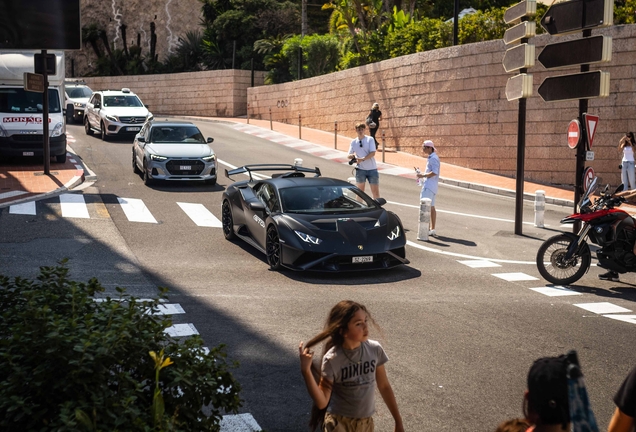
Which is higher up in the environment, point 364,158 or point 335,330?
point 364,158

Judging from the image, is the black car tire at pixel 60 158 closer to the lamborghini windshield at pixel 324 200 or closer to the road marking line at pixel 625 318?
the lamborghini windshield at pixel 324 200

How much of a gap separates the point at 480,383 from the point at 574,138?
8.66 metres

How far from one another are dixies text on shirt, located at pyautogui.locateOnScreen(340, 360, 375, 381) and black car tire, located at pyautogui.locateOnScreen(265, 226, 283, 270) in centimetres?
752

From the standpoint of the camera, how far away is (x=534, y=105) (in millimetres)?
25422

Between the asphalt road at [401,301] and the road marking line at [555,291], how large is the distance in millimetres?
146

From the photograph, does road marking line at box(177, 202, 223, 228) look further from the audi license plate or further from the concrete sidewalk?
the audi license plate

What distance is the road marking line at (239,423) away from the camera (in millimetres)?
6332

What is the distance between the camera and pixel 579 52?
1503 centimetres

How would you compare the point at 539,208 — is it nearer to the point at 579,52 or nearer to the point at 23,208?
the point at 579,52

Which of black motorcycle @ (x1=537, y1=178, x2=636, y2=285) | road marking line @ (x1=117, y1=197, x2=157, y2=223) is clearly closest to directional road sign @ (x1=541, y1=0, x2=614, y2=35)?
black motorcycle @ (x1=537, y1=178, x2=636, y2=285)

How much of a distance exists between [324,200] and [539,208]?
633cm

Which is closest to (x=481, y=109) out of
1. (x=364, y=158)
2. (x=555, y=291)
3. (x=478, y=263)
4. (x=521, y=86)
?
(x=364, y=158)

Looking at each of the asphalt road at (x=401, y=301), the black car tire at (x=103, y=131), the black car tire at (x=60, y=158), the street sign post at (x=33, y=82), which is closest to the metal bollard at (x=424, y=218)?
the asphalt road at (x=401, y=301)

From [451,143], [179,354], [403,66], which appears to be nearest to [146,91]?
[403,66]
